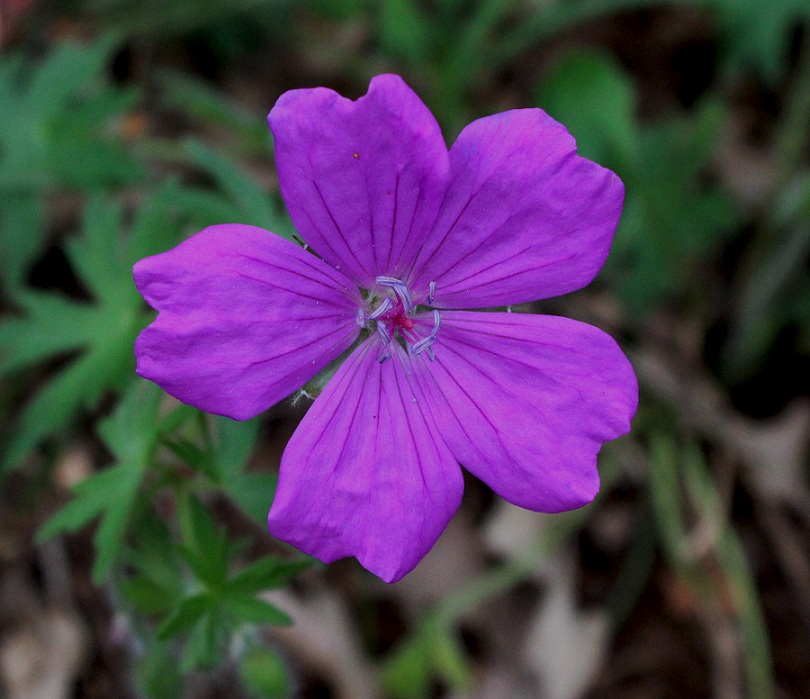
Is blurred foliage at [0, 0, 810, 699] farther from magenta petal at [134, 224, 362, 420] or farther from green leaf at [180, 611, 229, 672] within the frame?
magenta petal at [134, 224, 362, 420]

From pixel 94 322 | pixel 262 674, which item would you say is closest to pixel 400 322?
pixel 262 674

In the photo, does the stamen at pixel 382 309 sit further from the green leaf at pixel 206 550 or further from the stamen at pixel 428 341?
the green leaf at pixel 206 550

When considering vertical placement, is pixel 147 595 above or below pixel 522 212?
below

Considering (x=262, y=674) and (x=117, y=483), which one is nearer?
(x=117, y=483)

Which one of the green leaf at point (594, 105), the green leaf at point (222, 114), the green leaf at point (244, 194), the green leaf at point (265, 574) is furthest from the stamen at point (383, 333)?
the green leaf at point (594, 105)

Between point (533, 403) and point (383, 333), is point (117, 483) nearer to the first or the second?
point (383, 333)

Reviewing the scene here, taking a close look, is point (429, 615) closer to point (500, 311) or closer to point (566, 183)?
point (500, 311)

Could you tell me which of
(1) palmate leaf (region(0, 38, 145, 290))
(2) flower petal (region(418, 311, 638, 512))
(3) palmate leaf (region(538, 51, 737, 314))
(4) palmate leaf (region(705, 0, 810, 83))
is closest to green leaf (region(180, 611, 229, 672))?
(2) flower petal (region(418, 311, 638, 512))
